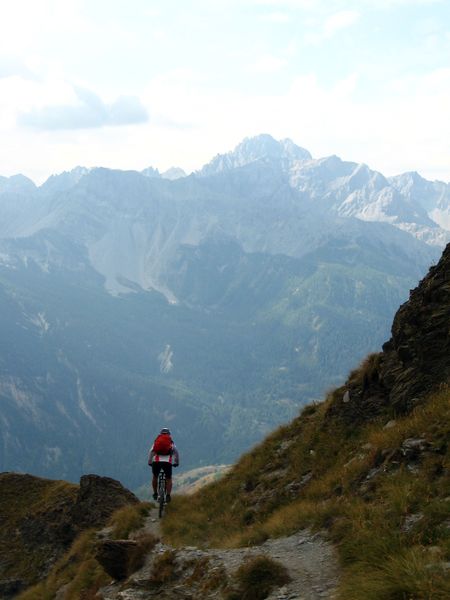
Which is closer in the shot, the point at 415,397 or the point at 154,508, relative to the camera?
the point at 415,397

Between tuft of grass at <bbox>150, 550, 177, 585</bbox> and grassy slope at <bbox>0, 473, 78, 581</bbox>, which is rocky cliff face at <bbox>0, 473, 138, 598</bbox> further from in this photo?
tuft of grass at <bbox>150, 550, 177, 585</bbox>

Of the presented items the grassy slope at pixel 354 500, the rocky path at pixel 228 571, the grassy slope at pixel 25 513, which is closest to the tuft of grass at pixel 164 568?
the rocky path at pixel 228 571

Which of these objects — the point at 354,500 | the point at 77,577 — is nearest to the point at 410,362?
the point at 354,500

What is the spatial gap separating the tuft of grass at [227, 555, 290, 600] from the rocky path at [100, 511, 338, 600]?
8.1 inches

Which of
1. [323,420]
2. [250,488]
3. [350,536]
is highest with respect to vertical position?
[323,420]

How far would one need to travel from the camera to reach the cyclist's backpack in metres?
23.7

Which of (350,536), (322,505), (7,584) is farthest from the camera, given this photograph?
(7,584)

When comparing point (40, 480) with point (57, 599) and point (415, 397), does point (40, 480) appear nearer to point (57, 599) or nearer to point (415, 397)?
point (57, 599)

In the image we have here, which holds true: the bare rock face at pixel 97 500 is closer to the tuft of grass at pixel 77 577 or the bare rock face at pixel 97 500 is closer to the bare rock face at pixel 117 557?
the tuft of grass at pixel 77 577

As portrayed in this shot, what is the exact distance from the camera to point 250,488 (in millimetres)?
22031

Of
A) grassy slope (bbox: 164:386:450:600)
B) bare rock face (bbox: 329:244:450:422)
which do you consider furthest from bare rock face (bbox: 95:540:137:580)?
bare rock face (bbox: 329:244:450:422)

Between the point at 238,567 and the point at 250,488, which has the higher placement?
the point at 250,488

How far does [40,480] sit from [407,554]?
35.8 metres

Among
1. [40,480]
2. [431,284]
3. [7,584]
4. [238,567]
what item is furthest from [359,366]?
[40,480]
